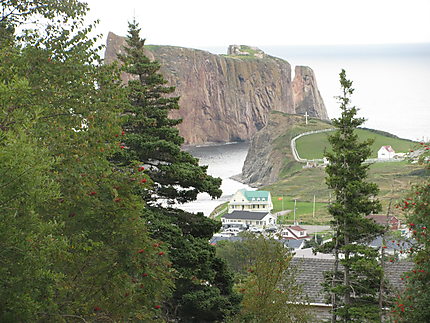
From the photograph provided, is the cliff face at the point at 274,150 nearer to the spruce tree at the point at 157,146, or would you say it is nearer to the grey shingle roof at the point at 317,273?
the grey shingle roof at the point at 317,273

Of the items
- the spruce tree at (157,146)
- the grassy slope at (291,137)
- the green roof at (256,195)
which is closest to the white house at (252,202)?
the green roof at (256,195)

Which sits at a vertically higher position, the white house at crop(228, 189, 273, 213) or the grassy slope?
the grassy slope

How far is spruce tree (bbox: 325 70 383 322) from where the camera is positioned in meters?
20.6

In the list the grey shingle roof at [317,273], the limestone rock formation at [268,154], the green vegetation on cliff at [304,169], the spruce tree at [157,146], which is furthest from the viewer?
the limestone rock formation at [268,154]

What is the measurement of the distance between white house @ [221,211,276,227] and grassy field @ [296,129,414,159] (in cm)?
4896

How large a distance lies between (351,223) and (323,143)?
119607 millimetres

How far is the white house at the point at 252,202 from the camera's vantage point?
3428 inches

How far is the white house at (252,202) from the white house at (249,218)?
6296 millimetres

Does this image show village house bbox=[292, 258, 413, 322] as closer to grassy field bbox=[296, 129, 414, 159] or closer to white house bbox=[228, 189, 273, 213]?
white house bbox=[228, 189, 273, 213]

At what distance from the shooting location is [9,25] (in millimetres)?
14008

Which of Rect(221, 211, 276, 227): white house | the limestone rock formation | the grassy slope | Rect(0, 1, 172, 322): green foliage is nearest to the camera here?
Rect(0, 1, 172, 322): green foliage

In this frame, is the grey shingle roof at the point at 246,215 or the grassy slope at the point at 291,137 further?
the grassy slope at the point at 291,137

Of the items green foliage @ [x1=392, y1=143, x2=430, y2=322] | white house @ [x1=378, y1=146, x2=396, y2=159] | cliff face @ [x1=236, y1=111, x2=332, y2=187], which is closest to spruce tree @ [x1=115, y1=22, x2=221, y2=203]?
green foliage @ [x1=392, y1=143, x2=430, y2=322]

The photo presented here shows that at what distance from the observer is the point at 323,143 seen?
139 metres
